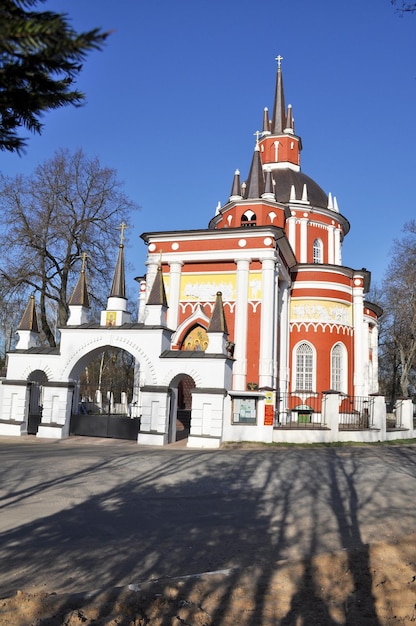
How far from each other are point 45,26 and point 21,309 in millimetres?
27380

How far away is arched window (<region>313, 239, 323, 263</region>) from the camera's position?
34375mm

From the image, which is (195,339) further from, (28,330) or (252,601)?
(252,601)

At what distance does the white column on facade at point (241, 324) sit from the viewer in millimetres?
23828

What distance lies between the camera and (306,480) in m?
11.0

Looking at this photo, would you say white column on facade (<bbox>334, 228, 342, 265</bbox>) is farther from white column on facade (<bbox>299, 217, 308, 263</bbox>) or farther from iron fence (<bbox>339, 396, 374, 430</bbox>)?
iron fence (<bbox>339, 396, 374, 430</bbox>)

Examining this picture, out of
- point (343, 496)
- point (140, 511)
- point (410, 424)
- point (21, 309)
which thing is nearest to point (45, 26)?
point (140, 511)

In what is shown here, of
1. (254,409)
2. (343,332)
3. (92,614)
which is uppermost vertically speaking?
(343,332)

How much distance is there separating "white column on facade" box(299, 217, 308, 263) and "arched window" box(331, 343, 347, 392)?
22.7 ft

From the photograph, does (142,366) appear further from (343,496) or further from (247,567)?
(247,567)

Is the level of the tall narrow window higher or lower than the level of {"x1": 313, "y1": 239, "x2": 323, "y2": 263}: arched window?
lower

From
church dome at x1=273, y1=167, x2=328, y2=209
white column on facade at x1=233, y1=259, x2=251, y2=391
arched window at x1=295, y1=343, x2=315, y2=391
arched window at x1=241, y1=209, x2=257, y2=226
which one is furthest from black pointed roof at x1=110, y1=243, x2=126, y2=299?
church dome at x1=273, y1=167, x2=328, y2=209

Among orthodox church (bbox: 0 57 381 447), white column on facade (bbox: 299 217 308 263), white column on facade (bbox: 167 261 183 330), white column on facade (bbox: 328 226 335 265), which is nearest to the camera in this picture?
orthodox church (bbox: 0 57 381 447)

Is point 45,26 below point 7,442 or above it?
above

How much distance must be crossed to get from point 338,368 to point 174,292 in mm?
9761
